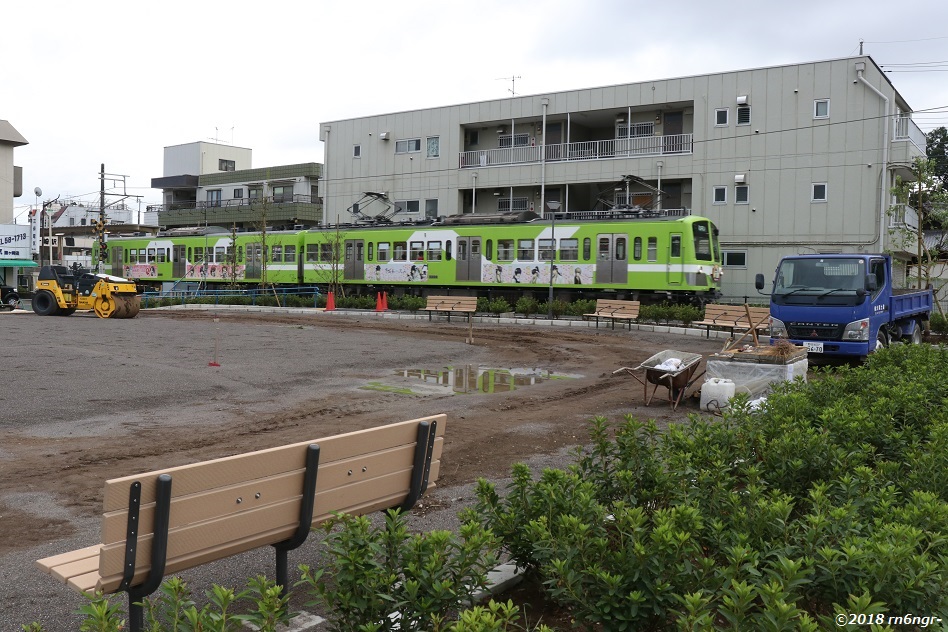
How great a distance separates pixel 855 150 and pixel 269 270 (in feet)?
85.8

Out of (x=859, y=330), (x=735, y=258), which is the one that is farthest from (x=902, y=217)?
(x=859, y=330)

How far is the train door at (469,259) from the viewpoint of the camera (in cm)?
3191

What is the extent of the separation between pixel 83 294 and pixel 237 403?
19.4 m

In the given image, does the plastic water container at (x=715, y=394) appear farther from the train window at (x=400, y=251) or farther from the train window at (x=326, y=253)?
the train window at (x=326, y=253)

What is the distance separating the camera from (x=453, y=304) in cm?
2777

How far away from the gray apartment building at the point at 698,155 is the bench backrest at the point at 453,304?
7864mm

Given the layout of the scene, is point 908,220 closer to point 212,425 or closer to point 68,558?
point 212,425

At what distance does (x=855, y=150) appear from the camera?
3125 centimetres

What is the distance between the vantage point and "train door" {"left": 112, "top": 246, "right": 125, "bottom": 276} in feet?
154

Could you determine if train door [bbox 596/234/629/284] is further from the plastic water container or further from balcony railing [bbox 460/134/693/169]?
the plastic water container

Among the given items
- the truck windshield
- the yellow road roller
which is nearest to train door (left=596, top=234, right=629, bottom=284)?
the truck windshield

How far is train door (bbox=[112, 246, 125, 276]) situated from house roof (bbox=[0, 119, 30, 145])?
904cm

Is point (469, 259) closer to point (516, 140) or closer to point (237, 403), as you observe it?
point (516, 140)

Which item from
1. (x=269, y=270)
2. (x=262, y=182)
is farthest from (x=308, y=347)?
(x=262, y=182)
